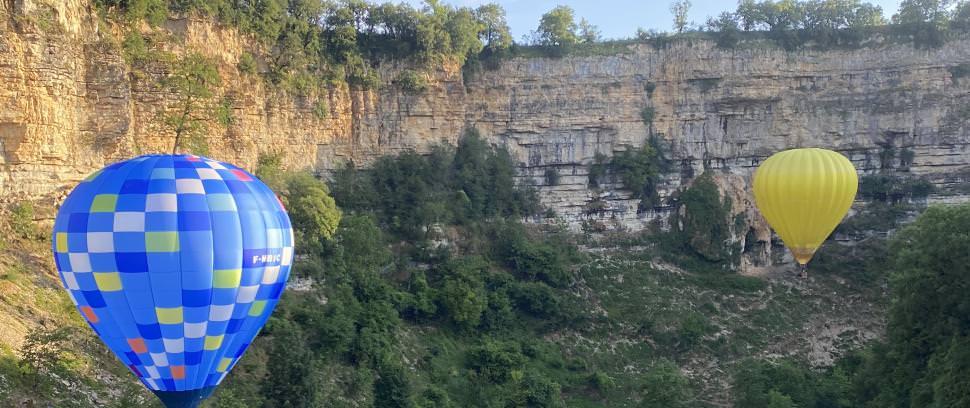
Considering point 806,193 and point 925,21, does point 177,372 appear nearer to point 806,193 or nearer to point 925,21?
point 806,193

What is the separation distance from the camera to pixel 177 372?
12.8 metres

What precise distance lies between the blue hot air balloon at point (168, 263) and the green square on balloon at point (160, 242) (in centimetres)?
1

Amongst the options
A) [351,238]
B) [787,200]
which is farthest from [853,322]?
[351,238]

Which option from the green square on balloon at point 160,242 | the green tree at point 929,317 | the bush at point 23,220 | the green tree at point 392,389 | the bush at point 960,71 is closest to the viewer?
the green square on balloon at point 160,242

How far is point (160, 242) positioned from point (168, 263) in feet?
1.05

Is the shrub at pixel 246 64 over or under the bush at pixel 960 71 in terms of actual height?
over

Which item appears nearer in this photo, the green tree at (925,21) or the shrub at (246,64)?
the shrub at (246,64)

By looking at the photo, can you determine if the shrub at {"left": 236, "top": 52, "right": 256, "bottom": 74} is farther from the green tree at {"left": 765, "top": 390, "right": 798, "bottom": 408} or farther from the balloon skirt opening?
the green tree at {"left": 765, "top": 390, "right": 798, "bottom": 408}

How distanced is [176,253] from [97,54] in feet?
35.8

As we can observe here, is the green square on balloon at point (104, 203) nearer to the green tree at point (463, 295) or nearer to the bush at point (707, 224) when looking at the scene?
the green tree at point (463, 295)

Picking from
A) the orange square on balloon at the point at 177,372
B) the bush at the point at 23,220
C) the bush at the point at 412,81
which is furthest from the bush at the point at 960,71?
the bush at the point at 23,220

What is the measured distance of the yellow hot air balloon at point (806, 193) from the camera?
78.9 feet

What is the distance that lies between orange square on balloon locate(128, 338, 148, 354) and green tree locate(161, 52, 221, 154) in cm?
1138

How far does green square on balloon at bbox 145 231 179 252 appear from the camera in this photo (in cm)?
1243
